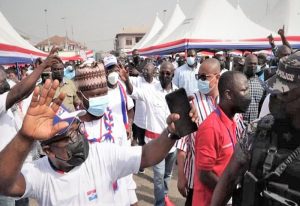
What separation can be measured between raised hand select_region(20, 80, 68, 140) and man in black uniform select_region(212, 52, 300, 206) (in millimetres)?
1009

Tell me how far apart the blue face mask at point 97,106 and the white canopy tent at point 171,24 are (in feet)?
53.3

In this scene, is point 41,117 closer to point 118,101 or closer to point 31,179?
point 31,179

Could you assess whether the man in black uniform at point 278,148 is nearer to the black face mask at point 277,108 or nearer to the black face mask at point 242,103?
the black face mask at point 277,108

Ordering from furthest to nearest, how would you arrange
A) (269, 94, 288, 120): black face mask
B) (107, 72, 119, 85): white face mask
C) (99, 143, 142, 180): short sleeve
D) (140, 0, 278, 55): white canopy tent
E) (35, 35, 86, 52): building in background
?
(35, 35, 86, 52): building in background
(140, 0, 278, 55): white canopy tent
(107, 72, 119, 85): white face mask
(99, 143, 142, 180): short sleeve
(269, 94, 288, 120): black face mask

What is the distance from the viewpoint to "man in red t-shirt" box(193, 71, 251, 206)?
2516mm

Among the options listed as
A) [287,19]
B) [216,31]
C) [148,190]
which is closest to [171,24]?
[287,19]

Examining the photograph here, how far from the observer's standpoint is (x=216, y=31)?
11.5 metres

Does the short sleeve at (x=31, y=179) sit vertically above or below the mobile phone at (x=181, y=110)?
below

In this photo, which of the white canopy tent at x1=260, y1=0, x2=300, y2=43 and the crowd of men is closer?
the crowd of men

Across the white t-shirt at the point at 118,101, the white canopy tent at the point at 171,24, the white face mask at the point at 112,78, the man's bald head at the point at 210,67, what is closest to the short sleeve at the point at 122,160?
the white t-shirt at the point at 118,101

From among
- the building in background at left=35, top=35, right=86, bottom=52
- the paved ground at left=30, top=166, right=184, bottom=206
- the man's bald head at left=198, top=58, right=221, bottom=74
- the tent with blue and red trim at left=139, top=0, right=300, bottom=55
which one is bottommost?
the paved ground at left=30, top=166, right=184, bottom=206

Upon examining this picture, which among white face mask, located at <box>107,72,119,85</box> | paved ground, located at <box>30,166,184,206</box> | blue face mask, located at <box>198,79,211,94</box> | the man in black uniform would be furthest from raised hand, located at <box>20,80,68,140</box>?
paved ground, located at <box>30,166,184,206</box>

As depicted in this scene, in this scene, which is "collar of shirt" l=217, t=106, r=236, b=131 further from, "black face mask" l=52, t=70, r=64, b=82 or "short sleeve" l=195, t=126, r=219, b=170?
"black face mask" l=52, t=70, r=64, b=82

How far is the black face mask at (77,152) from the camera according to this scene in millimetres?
1874
